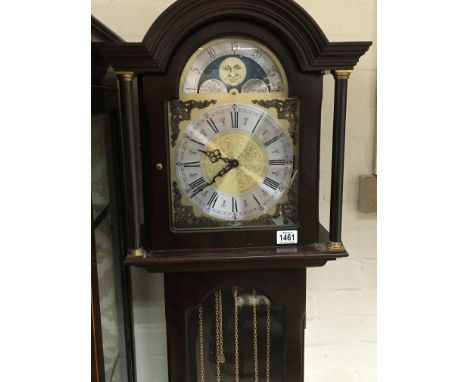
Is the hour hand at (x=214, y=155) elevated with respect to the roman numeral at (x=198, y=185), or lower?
elevated

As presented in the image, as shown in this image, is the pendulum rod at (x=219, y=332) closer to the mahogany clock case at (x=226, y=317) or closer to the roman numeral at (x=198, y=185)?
the mahogany clock case at (x=226, y=317)

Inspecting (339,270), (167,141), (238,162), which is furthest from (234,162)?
(339,270)

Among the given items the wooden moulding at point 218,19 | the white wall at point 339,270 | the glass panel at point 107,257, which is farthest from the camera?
the white wall at point 339,270

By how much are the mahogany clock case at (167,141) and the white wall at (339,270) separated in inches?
9.4

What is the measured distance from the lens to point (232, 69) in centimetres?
76

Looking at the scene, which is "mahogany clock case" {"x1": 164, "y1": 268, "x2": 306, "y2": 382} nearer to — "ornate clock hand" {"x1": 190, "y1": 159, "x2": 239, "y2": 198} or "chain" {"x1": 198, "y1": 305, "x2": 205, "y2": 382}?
"chain" {"x1": 198, "y1": 305, "x2": 205, "y2": 382}

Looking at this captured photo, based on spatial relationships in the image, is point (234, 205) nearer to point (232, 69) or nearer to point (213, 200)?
point (213, 200)

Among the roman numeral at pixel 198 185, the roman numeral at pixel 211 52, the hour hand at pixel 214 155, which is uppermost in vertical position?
the roman numeral at pixel 211 52

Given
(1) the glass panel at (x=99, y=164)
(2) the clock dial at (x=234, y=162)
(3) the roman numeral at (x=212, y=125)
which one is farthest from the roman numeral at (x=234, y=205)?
(1) the glass panel at (x=99, y=164)

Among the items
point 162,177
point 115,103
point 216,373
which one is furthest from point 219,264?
point 115,103

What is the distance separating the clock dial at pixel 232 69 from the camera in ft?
2.48

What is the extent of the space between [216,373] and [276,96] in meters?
0.57

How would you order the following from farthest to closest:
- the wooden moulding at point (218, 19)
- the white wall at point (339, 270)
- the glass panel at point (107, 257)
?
the white wall at point (339, 270) → the glass panel at point (107, 257) → the wooden moulding at point (218, 19)

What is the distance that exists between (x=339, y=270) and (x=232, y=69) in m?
0.58
